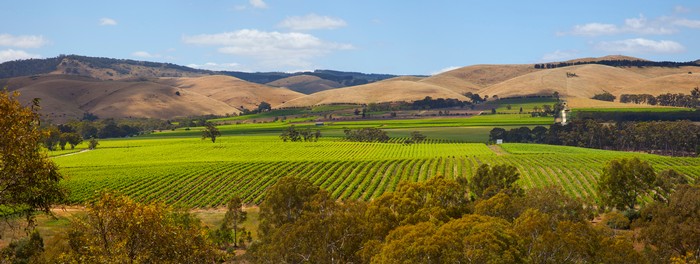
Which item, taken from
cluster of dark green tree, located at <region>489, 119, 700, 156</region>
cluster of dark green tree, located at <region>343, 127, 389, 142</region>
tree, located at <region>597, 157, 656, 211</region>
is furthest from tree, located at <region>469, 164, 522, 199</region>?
cluster of dark green tree, located at <region>489, 119, 700, 156</region>

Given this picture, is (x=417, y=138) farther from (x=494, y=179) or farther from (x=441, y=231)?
(x=441, y=231)

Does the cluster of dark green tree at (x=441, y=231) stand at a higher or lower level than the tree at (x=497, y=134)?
higher

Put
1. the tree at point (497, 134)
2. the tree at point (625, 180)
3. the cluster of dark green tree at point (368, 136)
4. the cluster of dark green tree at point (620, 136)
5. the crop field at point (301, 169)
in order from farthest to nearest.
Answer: the tree at point (497, 134) → the cluster of dark green tree at point (368, 136) → the cluster of dark green tree at point (620, 136) → the crop field at point (301, 169) → the tree at point (625, 180)

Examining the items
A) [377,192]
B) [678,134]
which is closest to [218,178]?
[377,192]

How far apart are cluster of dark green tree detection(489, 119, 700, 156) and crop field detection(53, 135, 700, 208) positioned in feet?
82.8

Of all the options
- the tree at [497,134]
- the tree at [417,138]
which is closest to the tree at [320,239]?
the tree at [417,138]

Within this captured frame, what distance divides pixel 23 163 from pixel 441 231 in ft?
64.6

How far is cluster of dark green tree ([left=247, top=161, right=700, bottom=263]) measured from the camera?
88.8 ft

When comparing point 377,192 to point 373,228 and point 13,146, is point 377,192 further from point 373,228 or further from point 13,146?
point 13,146

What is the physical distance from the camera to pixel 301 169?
359 feet

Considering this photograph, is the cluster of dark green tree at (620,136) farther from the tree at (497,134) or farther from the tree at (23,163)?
the tree at (23,163)

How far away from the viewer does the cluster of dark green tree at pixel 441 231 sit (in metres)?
27.1

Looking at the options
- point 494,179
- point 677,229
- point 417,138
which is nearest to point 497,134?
point 417,138

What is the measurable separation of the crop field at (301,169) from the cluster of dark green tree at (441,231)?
32.0 metres
